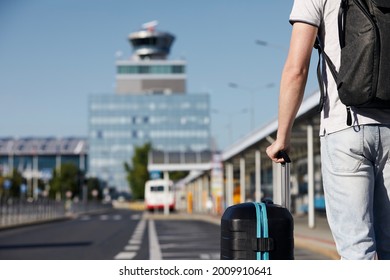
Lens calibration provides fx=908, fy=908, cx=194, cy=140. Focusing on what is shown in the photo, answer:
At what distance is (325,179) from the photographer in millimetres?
3105

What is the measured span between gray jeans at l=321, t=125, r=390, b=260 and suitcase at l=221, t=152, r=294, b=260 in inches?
12.8

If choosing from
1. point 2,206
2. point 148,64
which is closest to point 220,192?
point 2,206

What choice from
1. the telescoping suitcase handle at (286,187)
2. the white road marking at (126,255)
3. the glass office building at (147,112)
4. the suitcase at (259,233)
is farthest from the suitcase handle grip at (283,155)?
the glass office building at (147,112)

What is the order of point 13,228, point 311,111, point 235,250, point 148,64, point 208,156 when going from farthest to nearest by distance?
point 148,64 < point 208,156 < point 13,228 < point 311,111 < point 235,250

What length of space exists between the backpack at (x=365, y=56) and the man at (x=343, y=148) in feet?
0.25

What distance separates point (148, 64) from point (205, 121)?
1580cm

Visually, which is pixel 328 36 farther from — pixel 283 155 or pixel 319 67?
pixel 283 155

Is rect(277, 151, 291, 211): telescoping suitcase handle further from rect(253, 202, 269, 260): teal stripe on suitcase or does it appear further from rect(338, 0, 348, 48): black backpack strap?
rect(338, 0, 348, 48): black backpack strap

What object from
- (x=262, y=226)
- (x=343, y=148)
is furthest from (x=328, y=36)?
(x=262, y=226)

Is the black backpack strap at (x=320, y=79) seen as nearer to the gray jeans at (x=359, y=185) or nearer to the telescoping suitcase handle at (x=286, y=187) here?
the gray jeans at (x=359, y=185)

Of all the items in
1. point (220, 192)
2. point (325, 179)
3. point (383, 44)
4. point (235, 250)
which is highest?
point (383, 44)

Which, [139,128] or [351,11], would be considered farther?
[139,128]

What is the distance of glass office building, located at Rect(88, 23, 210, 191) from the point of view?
177250mm
